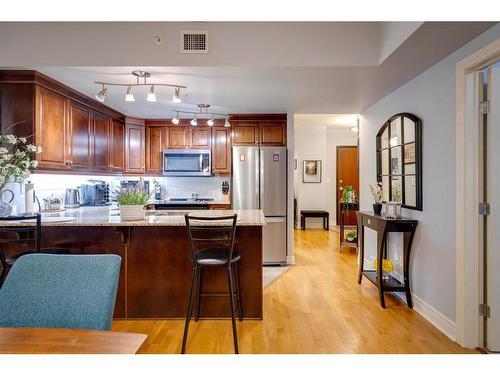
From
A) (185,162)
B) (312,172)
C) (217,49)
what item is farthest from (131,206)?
(312,172)

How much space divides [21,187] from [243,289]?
250 cm

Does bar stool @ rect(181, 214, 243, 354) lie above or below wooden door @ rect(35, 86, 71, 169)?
below

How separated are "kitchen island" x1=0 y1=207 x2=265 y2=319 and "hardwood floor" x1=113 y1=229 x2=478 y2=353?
0.35 ft

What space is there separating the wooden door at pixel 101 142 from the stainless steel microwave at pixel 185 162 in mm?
889

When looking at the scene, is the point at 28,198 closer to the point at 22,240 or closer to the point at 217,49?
the point at 22,240

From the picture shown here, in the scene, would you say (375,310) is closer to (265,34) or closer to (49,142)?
(265,34)

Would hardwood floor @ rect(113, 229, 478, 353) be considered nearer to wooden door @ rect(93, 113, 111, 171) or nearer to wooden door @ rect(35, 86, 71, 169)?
wooden door @ rect(35, 86, 71, 169)

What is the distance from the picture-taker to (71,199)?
3.94m

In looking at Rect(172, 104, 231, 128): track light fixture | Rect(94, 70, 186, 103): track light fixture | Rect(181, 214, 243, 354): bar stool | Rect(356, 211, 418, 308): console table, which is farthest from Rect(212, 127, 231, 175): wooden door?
Rect(356, 211, 418, 308): console table

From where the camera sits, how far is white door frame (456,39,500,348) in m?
2.12

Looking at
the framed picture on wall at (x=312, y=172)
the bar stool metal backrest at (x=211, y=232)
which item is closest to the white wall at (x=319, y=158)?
the framed picture on wall at (x=312, y=172)

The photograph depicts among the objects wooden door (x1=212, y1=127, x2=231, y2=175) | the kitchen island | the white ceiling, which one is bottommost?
the kitchen island
